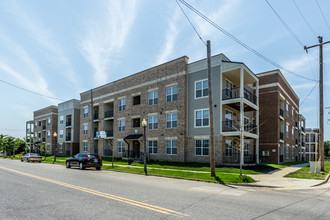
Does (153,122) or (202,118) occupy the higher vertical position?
(202,118)

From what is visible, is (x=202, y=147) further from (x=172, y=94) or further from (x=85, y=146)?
(x=85, y=146)

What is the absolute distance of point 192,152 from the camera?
24.1 metres

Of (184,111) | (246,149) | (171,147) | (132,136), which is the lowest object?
(246,149)

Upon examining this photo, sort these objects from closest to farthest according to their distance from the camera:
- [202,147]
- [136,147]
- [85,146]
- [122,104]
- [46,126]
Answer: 1. [202,147]
2. [136,147]
3. [122,104]
4. [85,146]
5. [46,126]

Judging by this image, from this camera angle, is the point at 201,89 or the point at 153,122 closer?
the point at 201,89

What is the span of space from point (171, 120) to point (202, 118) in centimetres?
385

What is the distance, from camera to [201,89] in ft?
79.3

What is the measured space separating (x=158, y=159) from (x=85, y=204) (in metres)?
19.8

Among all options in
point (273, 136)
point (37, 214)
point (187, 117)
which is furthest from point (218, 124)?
point (37, 214)

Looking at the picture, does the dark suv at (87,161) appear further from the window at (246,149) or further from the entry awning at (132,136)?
the window at (246,149)

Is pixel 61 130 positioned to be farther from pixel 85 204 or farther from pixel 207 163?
pixel 85 204

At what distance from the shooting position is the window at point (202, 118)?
925 inches

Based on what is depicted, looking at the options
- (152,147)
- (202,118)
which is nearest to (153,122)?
(152,147)

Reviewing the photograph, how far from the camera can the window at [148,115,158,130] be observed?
2777 cm
